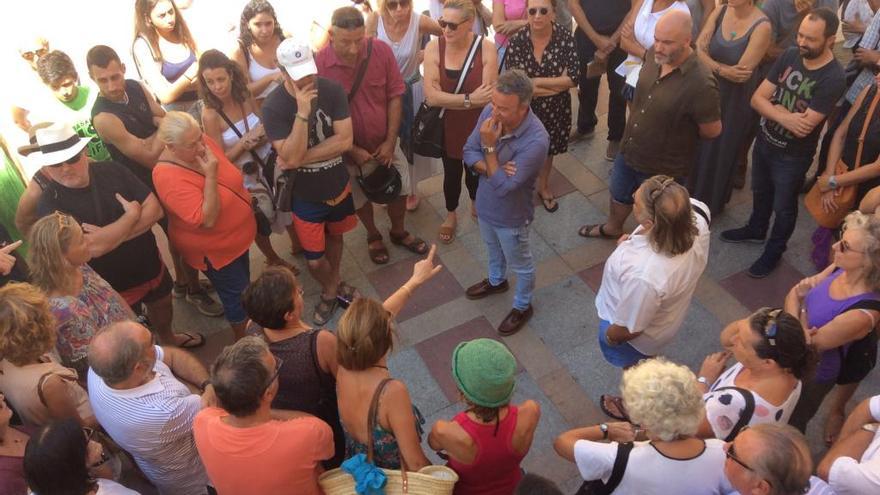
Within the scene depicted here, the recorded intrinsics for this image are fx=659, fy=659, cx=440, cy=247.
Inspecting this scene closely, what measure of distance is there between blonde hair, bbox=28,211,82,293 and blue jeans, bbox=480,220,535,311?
2511 mm

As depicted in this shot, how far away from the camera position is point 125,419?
287 centimetres

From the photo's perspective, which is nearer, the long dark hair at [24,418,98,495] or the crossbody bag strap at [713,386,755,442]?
the long dark hair at [24,418,98,495]

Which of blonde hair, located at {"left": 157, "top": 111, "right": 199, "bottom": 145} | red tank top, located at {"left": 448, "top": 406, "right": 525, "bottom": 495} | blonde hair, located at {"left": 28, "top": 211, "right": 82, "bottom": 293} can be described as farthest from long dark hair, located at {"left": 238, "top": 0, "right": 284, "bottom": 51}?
red tank top, located at {"left": 448, "top": 406, "right": 525, "bottom": 495}

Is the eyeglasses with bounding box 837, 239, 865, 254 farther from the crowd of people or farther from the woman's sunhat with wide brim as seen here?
the woman's sunhat with wide brim

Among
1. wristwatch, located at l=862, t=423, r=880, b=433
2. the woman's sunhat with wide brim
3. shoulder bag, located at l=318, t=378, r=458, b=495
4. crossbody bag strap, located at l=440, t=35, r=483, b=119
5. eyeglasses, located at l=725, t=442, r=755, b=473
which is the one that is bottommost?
wristwatch, located at l=862, t=423, r=880, b=433

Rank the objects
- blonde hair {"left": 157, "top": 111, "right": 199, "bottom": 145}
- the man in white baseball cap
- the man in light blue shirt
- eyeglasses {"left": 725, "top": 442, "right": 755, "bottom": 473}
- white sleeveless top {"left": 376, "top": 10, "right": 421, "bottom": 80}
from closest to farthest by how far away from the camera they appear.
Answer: eyeglasses {"left": 725, "top": 442, "right": 755, "bottom": 473}, blonde hair {"left": 157, "top": 111, "right": 199, "bottom": 145}, the man in light blue shirt, the man in white baseball cap, white sleeveless top {"left": 376, "top": 10, "right": 421, "bottom": 80}

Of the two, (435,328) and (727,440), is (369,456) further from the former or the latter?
(435,328)

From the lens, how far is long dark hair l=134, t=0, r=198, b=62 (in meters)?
4.83

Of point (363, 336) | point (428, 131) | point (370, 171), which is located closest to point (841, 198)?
point (428, 131)

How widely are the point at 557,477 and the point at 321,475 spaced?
1.69 meters

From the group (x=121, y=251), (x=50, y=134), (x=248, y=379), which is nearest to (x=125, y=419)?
(x=248, y=379)

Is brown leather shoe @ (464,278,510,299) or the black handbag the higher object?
the black handbag

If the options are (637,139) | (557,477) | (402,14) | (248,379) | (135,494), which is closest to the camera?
(248,379)

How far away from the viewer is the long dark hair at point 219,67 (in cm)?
428
